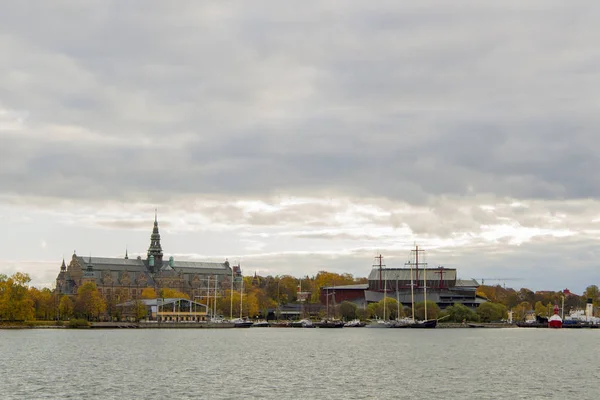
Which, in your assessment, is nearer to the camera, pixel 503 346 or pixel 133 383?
pixel 133 383

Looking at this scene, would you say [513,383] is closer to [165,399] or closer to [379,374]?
[379,374]

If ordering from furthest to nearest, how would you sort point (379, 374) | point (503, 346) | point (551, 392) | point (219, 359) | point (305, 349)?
point (503, 346)
point (305, 349)
point (219, 359)
point (379, 374)
point (551, 392)

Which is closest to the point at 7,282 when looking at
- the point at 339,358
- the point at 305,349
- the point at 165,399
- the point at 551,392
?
the point at 305,349

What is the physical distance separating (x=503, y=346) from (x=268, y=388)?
245 ft

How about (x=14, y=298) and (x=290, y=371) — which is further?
(x=14, y=298)

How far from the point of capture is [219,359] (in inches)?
3885

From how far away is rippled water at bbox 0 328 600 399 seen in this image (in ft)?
216

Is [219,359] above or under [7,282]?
under

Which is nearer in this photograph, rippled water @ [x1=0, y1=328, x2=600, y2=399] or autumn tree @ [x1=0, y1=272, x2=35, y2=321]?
rippled water @ [x1=0, y1=328, x2=600, y2=399]

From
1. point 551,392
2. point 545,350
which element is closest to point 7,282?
point 545,350

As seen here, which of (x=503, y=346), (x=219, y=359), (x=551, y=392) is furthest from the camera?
(x=503, y=346)

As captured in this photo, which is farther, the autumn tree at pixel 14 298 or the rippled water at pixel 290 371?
the autumn tree at pixel 14 298

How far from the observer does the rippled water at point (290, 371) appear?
6588 centimetres

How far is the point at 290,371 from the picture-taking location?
83.3 meters
